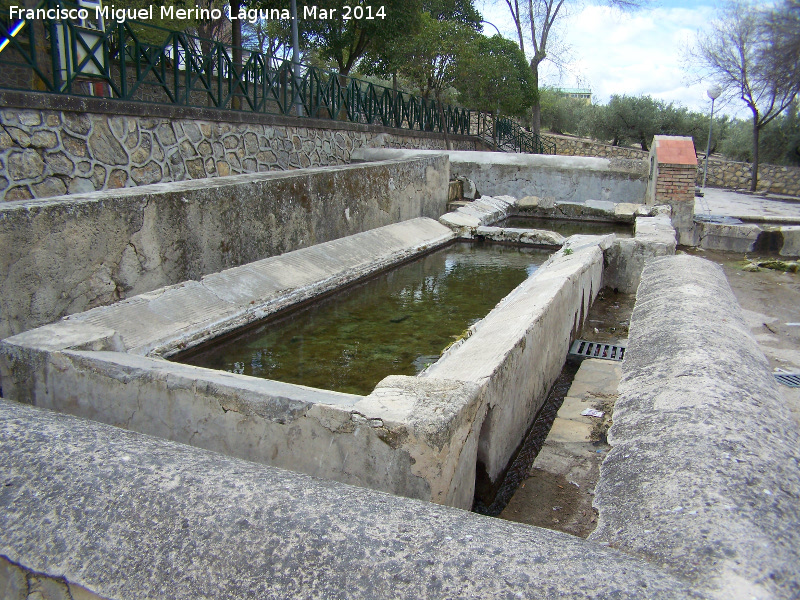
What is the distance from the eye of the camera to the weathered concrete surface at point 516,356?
2455mm

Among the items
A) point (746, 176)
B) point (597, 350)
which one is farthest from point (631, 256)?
point (746, 176)

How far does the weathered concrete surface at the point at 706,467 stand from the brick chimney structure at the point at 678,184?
265 inches

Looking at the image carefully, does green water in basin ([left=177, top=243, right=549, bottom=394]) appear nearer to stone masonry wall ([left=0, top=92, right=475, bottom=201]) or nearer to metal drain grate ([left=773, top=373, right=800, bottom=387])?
metal drain grate ([left=773, top=373, right=800, bottom=387])

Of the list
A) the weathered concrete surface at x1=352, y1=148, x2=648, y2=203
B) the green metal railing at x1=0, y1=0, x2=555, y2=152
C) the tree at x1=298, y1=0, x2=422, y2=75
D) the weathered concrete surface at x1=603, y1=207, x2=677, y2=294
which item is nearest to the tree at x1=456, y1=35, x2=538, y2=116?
the green metal railing at x1=0, y1=0, x2=555, y2=152

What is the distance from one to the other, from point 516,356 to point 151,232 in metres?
2.69

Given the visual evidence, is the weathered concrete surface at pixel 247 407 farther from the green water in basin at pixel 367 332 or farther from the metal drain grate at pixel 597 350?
the metal drain grate at pixel 597 350

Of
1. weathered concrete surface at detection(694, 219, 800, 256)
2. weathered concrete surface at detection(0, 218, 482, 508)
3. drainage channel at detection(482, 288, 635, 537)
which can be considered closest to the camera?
weathered concrete surface at detection(0, 218, 482, 508)

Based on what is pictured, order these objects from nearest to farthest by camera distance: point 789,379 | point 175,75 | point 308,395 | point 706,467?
point 706,467 < point 308,395 < point 789,379 < point 175,75

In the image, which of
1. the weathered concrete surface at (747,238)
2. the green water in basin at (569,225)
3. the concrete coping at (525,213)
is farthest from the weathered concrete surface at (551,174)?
the weathered concrete surface at (747,238)

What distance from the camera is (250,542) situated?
3.95ft

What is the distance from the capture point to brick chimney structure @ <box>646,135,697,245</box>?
852cm

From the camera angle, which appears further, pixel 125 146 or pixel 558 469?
pixel 125 146

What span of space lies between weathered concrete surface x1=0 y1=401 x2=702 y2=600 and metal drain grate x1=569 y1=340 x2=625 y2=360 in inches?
121

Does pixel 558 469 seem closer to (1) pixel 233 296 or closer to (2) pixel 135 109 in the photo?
(1) pixel 233 296
